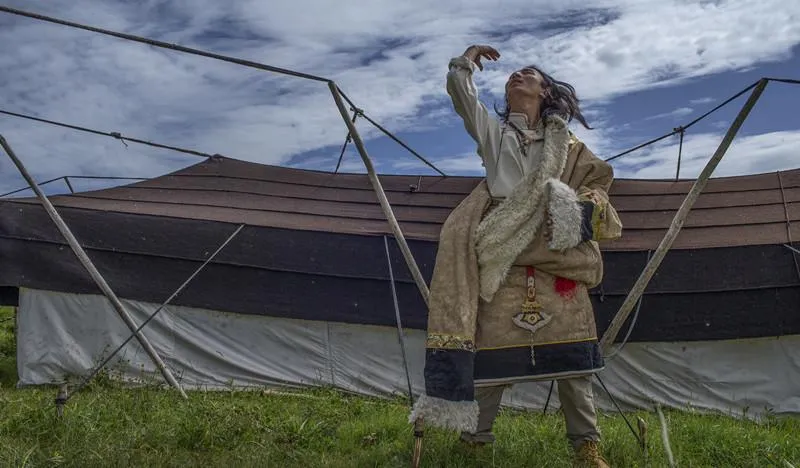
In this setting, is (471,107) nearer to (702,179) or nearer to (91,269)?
(702,179)

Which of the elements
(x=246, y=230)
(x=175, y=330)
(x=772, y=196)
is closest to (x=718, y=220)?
(x=772, y=196)

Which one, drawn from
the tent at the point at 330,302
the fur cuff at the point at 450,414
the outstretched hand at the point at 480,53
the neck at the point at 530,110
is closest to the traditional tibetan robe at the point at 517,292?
the fur cuff at the point at 450,414

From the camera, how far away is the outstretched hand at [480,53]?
10.3ft

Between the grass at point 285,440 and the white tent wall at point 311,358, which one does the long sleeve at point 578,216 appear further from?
the white tent wall at point 311,358

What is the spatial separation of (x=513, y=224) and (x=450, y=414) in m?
0.76

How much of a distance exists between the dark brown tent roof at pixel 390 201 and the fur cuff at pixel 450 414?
99.1 inches

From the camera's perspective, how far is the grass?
3.03 metres

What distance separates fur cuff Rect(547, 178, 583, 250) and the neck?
0.44 metres

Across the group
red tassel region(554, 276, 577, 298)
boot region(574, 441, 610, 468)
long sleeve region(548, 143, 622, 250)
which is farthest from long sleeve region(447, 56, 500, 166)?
boot region(574, 441, 610, 468)

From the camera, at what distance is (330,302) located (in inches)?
208

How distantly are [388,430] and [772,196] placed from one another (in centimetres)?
387

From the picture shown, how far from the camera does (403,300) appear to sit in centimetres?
521

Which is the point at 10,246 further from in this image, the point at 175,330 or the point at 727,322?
the point at 727,322

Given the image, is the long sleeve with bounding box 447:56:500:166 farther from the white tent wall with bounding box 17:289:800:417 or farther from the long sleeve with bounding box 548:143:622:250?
the white tent wall with bounding box 17:289:800:417
